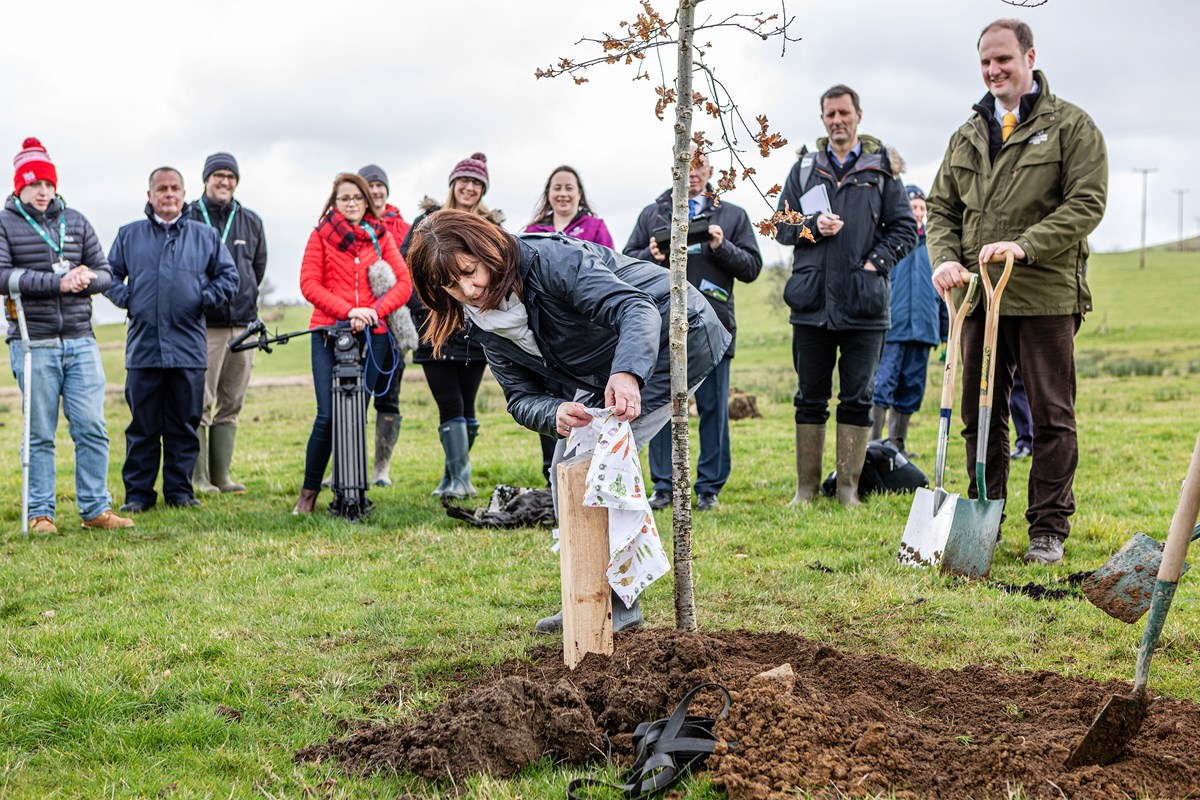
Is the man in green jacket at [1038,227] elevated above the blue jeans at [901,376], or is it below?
above

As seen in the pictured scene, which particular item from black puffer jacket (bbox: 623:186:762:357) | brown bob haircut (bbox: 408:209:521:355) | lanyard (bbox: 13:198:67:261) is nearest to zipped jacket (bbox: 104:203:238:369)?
lanyard (bbox: 13:198:67:261)

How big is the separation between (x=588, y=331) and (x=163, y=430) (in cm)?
549

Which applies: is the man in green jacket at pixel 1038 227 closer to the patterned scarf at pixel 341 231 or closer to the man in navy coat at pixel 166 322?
the patterned scarf at pixel 341 231

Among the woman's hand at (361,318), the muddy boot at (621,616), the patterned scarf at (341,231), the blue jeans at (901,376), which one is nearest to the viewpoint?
the muddy boot at (621,616)

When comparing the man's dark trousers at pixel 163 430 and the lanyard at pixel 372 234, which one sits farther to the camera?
the man's dark trousers at pixel 163 430

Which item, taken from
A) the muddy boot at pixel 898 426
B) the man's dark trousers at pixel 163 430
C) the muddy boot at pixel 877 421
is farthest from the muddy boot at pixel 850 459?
the man's dark trousers at pixel 163 430

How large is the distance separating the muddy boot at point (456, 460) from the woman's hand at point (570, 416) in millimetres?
4438

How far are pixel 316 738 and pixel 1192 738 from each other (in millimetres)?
2799

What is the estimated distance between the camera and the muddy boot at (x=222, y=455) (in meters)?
9.23

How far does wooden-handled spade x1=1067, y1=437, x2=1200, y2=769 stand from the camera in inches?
113

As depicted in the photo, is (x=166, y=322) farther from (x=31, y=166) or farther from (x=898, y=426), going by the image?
(x=898, y=426)

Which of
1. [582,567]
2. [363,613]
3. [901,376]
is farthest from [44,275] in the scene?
[901,376]

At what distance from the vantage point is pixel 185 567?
6.16m

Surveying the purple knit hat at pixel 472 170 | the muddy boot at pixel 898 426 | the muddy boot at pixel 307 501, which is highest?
the purple knit hat at pixel 472 170
